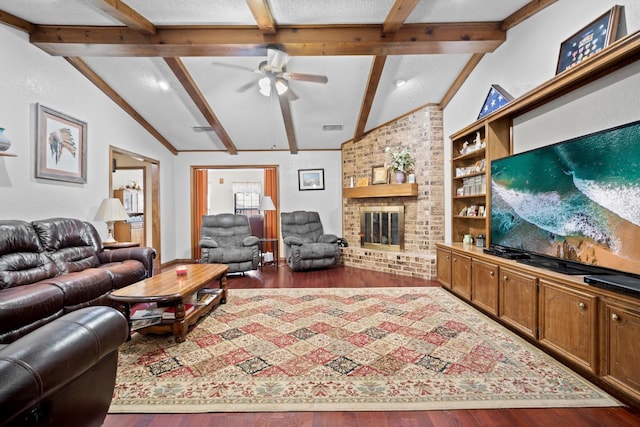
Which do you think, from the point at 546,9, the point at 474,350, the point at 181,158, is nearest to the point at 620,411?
the point at 474,350

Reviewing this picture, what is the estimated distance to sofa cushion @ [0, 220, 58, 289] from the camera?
2.49m

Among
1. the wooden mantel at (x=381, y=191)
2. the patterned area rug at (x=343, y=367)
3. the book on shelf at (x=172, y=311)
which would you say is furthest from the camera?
the wooden mantel at (x=381, y=191)

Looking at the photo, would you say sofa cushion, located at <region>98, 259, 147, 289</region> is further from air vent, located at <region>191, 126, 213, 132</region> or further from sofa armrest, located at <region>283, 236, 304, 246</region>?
air vent, located at <region>191, 126, 213, 132</region>

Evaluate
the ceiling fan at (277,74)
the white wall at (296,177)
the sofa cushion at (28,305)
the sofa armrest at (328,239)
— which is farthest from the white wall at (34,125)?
the sofa armrest at (328,239)

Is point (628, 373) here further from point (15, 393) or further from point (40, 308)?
point (40, 308)

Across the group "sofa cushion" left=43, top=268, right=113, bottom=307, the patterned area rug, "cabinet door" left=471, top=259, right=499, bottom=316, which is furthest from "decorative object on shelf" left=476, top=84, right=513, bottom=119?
"sofa cushion" left=43, top=268, right=113, bottom=307

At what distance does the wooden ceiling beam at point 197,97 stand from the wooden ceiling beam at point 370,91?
2.39 m

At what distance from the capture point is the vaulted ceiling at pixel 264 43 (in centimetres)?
275

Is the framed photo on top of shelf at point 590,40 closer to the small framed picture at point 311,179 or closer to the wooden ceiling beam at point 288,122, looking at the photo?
the wooden ceiling beam at point 288,122

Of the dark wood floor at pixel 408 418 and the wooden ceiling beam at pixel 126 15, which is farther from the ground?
the wooden ceiling beam at pixel 126 15

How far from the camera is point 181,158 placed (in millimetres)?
6297

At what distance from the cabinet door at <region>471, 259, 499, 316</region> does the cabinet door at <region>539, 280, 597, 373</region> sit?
523 millimetres

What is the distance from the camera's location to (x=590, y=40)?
212 cm

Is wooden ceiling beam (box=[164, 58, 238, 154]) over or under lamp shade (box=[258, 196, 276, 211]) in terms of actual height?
over
